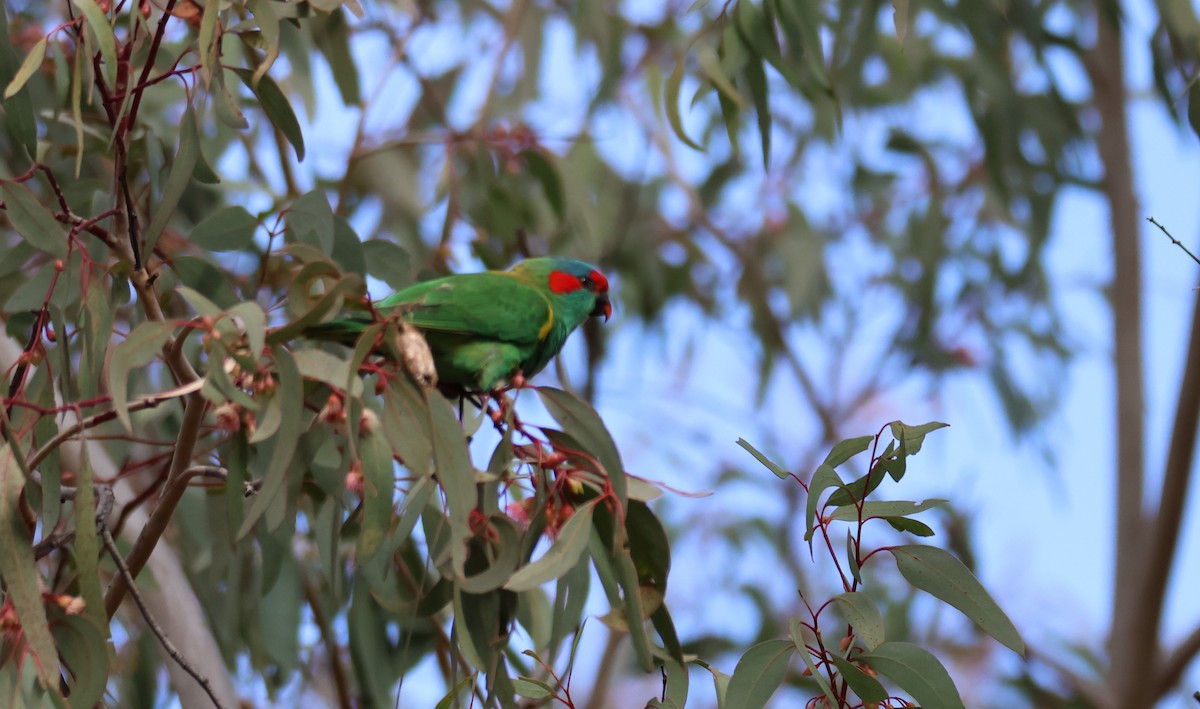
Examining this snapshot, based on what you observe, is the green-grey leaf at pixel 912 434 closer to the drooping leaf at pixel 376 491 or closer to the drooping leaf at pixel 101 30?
the drooping leaf at pixel 376 491

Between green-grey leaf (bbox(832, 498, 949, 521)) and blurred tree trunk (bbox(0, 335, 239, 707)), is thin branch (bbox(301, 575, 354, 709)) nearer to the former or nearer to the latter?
blurred tree trunk (bbox(0, 335, 239, 707))

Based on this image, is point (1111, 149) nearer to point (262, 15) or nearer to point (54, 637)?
point (262, 15)

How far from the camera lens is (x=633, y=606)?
1501 mm

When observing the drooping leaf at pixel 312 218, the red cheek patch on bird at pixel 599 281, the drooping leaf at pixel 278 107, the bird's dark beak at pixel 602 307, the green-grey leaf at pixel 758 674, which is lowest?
the green-grey leaf at pixel 758 674

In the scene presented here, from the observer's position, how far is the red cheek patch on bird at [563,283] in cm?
295

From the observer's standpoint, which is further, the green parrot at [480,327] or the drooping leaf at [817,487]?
the green parrot at [480,327]

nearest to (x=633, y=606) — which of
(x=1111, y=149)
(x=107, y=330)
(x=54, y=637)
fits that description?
(x=54, y=637)

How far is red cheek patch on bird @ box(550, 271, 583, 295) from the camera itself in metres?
2.95

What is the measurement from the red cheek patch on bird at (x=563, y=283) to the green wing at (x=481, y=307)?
0.92ft

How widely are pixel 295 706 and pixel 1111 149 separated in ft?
10.3

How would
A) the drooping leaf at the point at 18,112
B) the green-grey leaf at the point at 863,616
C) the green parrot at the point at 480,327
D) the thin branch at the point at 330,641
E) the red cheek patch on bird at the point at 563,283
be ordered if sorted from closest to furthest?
the green-grey leaf at the point at 863,616 < the drooping leaf at the point at 18,112 < the green parrot at the point at 480,327 < the thin branch at the point at 330,641 < the red cheek patch on bird at the point at 563,283

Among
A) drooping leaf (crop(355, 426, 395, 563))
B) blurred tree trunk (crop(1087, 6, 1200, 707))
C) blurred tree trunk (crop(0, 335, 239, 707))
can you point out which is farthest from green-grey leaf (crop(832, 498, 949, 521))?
blurred tree trunk (crop(1087, 6, 1200, 707))

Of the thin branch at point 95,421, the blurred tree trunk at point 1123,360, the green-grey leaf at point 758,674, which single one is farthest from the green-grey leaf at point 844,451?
the blurred tree trunk at point 1123,360

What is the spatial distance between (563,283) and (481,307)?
59 cm
